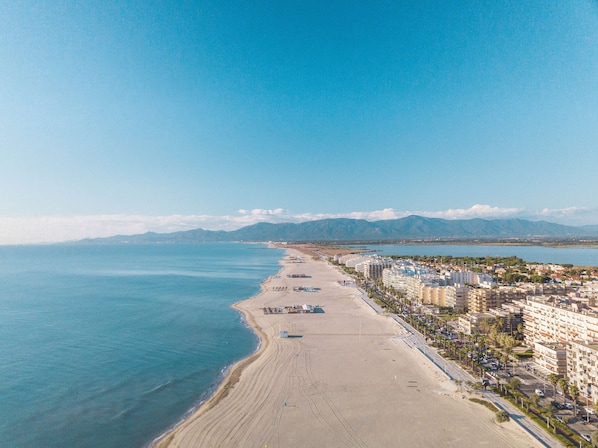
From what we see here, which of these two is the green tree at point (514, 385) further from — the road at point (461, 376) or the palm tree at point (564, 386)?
the palm tree at point (564, 386)

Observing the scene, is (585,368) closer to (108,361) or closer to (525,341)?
(525,341)

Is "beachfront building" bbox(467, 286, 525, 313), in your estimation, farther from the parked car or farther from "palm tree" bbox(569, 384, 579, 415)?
"palm tree" bbox(569, 384, 579, 415)

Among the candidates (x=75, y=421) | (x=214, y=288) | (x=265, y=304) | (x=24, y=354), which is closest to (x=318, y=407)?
(x=75, y=421)

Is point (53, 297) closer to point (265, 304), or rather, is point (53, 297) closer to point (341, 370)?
point (265, 304)

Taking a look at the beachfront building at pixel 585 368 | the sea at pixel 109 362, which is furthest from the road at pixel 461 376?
the sea at pixel 109 362

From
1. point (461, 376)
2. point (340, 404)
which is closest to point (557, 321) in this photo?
point (461, 376)
